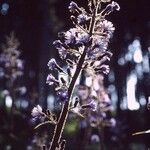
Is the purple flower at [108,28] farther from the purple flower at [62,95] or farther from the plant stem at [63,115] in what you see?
the purple flower at [62,95]

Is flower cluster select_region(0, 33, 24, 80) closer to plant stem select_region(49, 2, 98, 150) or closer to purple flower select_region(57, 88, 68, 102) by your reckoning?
plant stem select_region(49, 2, 98, 150)

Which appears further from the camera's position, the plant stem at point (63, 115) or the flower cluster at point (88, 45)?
the flower cluster at point (88, 45)

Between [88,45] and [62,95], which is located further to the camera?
[88,45]

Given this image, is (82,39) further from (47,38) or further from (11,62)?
(47,38)

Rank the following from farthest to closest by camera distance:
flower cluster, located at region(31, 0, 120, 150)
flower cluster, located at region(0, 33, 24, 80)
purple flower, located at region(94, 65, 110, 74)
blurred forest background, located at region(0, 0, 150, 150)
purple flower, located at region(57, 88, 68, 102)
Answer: blurred forest background, located at region(0, 0, 150, 150), flower cluster, located at region(0, 33, 24, 80), purple flower, located at region(94, 65, 110, 74), flower cluster, located at region(31, 0, 120, 150), purple flower, located at region(57, 88, 68, 102)

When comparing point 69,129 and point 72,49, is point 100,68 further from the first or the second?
point 69,129

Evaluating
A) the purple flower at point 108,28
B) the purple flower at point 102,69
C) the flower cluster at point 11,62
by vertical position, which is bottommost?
the purple flower at point 102,69

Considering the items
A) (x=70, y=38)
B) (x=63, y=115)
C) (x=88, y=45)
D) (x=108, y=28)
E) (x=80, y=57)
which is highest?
(x=108, y=28)

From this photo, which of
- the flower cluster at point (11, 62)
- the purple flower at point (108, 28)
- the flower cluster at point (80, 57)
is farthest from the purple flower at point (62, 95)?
the flower cluster at point (11, 62)

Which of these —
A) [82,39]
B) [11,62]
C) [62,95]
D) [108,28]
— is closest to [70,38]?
[82,39]

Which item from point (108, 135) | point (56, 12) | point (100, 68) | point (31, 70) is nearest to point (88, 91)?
point (100, 68)

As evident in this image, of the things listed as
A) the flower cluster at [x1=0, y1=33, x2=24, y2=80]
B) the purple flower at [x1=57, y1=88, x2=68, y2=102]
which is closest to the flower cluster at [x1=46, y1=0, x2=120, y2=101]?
the purple flower at [x1=57, y1=88, x2=68, y2=102]

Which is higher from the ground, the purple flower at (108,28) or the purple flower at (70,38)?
the purple flower at (108,28)
